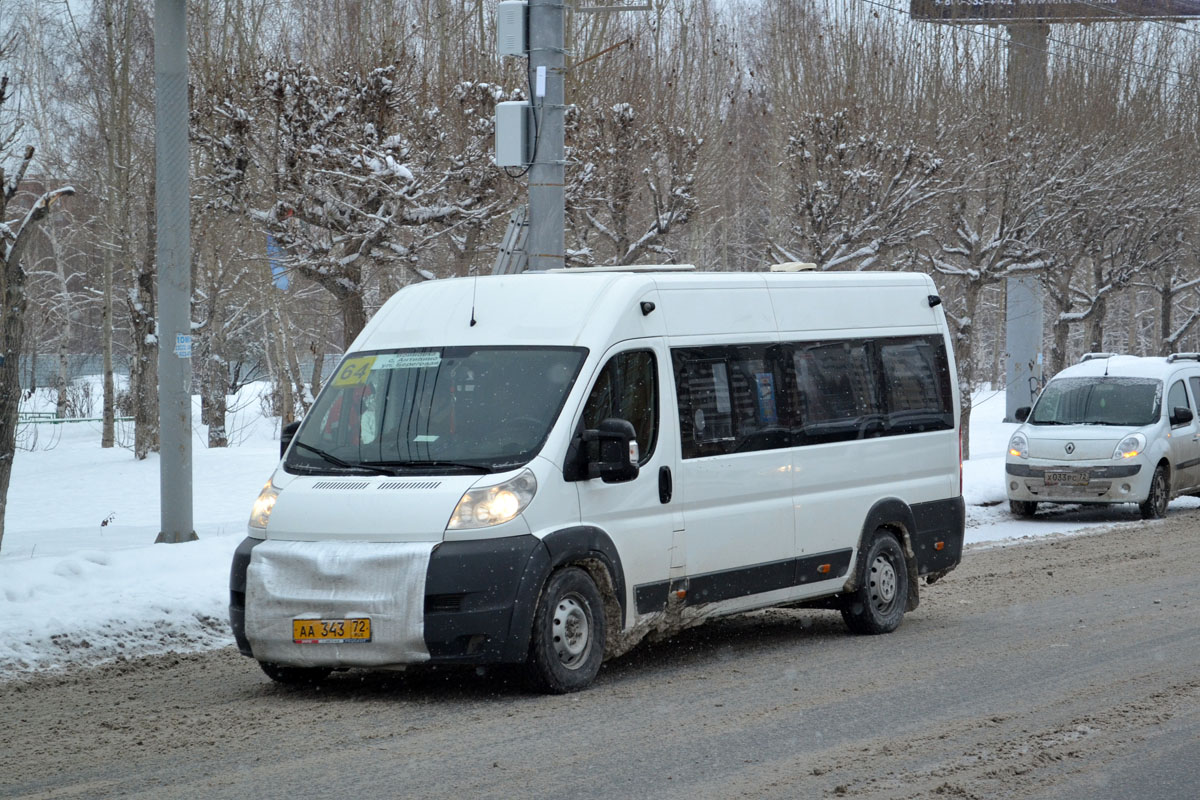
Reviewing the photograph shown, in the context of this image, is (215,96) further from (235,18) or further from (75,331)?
Result: (75,331)

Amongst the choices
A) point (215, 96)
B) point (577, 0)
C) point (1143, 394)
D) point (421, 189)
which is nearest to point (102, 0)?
point (577, 0)

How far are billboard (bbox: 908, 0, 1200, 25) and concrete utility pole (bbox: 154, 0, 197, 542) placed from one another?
1851cm

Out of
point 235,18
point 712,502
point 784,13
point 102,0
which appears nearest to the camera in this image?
point 712,502

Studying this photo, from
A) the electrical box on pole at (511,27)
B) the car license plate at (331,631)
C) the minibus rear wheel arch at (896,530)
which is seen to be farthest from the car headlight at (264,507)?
the electrical box on pole at (511,27)

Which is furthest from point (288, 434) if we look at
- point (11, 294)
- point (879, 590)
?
point (11, 294)

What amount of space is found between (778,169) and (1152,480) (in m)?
10.9

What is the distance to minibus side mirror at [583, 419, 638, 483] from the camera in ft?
24.8

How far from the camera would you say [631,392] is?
320 inches

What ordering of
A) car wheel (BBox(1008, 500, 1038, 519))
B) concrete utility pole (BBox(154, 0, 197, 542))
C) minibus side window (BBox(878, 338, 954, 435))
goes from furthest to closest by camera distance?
car wheel (BBox(1008, 500, 1038, 519)) → concrete utility pole (BBox(154, 0, 197, 542)) → minibus side window (BBox(878, 338, 954, 435))

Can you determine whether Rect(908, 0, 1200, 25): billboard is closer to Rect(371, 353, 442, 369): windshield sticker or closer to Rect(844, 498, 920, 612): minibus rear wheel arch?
Rect(844, 498, 920, 612): minibus rear wheel arch

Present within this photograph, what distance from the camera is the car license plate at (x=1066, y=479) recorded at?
57.6 feet

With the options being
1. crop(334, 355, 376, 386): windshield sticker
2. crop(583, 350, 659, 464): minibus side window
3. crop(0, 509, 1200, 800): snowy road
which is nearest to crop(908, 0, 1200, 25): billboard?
crop(0, 509, 1200, 800): snowy road

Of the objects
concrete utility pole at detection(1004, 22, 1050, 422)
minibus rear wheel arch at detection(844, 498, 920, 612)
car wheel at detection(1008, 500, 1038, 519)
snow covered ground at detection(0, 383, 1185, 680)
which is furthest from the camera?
concrete utility pole at detection(1004, 22, 1050, 422)

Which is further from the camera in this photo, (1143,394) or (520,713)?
(1143,394)
